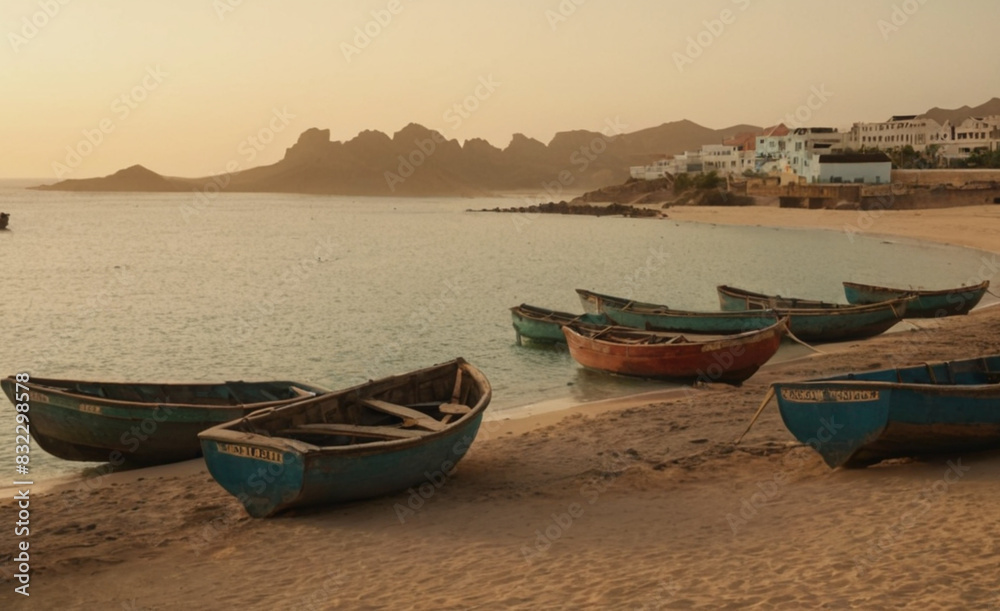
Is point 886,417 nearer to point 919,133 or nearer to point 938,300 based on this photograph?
point 938,300

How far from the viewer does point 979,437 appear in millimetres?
9906

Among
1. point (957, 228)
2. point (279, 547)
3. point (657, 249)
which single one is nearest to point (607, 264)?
point (657, 249)

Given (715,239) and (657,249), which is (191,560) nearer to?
(657,249)

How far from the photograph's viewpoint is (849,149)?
4518 inches

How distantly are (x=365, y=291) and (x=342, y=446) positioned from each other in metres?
31.1

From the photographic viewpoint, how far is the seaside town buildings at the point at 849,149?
88188mm

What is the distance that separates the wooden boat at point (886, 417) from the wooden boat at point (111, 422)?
21.8 feet

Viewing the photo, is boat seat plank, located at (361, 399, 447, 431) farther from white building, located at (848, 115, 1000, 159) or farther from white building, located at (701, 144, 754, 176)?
white building, located at (701, 144, 754, 176)

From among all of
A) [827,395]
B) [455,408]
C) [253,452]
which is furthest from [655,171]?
[253,452]

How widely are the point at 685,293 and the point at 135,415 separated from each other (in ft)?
88.2

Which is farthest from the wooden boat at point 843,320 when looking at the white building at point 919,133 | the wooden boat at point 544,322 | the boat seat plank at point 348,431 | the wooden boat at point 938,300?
the white building at point 919,133

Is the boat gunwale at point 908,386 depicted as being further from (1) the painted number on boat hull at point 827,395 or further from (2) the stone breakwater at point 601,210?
(2) the stone breakwater at point 601,210

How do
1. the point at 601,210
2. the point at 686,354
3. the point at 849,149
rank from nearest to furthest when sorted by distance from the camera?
the point at 686,354 < the point at 601,210 < the point at 849,149

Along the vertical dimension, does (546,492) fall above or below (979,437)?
below
